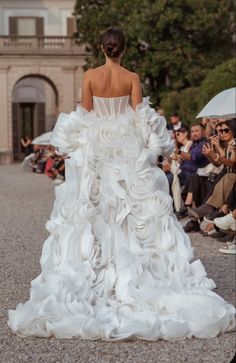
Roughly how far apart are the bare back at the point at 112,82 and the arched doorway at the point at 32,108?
33.9 metres

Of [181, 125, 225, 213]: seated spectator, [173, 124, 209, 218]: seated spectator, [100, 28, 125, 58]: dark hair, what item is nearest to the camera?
[100, 28, 125, 58]: dark hair

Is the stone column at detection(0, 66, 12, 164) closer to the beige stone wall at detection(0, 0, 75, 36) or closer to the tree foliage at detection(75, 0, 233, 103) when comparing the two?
the beige stone wall at detection(0, 0, 75, 36)

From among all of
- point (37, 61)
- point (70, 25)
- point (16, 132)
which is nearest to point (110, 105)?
point (37, 61)

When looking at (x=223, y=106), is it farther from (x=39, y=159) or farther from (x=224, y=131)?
(x=39, y=159)

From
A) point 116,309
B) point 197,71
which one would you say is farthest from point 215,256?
point 197,71

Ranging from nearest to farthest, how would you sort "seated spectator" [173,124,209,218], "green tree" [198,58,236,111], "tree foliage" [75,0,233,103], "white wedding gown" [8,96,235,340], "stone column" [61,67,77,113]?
"white wedding gown" [8,96,235,340], "seated spectator" [173,124,209,218], "green tree" [198,58,236,111], "tree foliage" [75,0,233,103], "stone column" [61,67,77,113]

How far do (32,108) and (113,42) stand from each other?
3608 cm

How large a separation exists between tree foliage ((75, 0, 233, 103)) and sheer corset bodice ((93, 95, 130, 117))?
24080 millimetres

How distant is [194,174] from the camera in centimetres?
1090

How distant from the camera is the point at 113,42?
570 cm

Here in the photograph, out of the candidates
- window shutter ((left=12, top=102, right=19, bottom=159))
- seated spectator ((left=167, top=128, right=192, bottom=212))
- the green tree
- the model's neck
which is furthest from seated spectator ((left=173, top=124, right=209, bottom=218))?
window shutter ((left=12, top=102, right=19, bottom=159))

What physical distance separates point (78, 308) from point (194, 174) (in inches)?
230

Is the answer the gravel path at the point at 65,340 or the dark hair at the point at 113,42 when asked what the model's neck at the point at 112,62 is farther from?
the gravel path at the point at 65,340

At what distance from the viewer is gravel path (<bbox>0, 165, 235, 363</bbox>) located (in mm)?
4688
